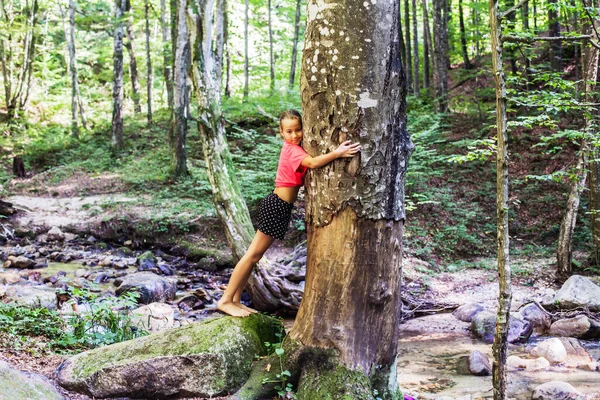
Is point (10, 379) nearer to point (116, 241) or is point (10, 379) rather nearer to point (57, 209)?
point (116, 241)

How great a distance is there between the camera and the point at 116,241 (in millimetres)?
12273

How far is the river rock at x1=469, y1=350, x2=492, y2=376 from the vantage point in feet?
18.9

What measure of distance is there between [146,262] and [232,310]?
6.54 m

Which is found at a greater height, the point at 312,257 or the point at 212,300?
the point at 312,257

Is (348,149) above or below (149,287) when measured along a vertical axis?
above

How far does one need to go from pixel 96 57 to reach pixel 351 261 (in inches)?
1229

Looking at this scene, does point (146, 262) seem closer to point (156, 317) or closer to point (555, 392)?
point (156, 317)

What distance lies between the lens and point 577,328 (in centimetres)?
720

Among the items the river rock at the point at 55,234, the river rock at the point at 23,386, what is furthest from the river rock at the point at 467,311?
the river rock at the point at 55,234

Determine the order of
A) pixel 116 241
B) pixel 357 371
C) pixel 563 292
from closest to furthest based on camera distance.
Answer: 1. pixel 357 371
2. pixel 563 292
3. pixel 116 241

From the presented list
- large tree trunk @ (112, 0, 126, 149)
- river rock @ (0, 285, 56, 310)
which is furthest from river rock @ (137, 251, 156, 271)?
large tree trunk @ (112, 0, 126, 149)

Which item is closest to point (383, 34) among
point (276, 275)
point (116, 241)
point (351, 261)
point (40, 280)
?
point (351, 261)

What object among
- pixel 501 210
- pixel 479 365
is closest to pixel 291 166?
pixel 501 210

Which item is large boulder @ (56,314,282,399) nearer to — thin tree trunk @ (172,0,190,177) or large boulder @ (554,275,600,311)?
large boulder @ (554,275,600,311)
